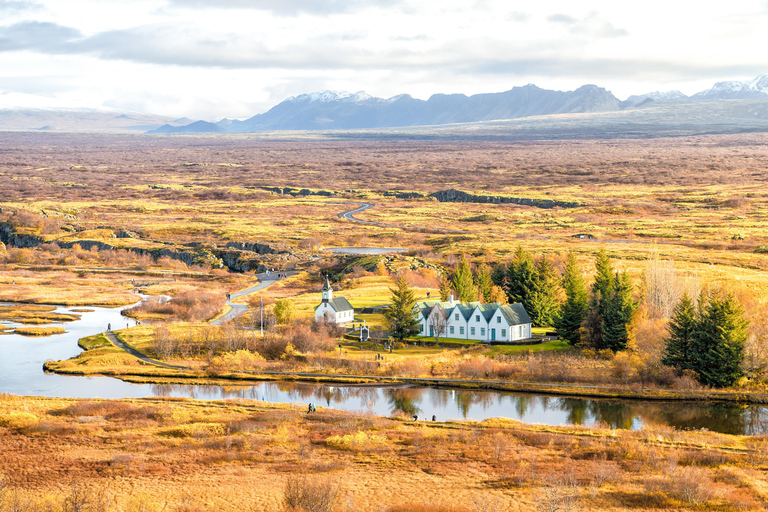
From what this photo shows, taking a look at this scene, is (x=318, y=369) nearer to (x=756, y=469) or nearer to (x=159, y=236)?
(x=756, y=469)

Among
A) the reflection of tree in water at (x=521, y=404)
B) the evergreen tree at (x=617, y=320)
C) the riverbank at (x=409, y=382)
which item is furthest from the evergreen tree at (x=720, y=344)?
the reflection of tree in water at (x=521, y=404)

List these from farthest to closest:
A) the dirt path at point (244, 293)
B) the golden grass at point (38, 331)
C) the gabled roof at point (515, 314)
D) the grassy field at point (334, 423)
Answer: the dirt path at point (244, 293) < the golden grass at point (38, 331) < the gabled roof at point (515, 314) < the grassy field at point (334, 423)

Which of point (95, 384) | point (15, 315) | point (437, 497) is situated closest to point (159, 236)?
point (15, 315)

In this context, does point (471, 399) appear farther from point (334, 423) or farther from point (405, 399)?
point (334, 423)

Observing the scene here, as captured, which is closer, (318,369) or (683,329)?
(683,329)

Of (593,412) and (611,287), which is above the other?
(611,287)

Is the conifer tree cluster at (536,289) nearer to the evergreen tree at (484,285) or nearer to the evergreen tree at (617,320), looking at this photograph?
the evergreen tree at (484,285)
